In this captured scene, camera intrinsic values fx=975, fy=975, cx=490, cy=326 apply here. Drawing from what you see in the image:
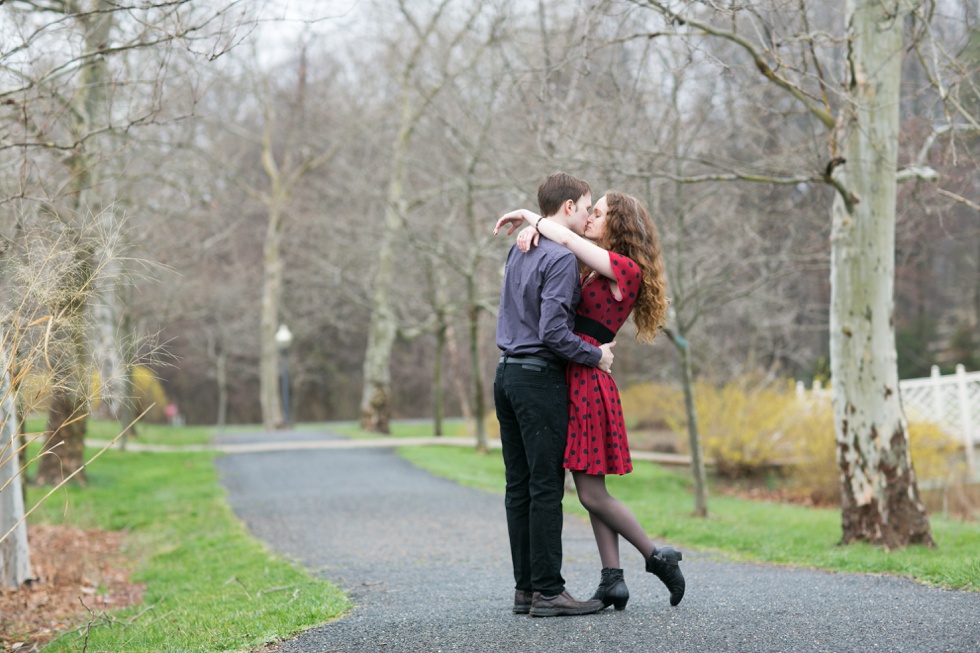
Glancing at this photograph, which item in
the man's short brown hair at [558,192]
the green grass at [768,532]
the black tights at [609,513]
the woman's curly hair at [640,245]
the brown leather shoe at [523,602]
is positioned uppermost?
the man's short brown hair at [558,192]

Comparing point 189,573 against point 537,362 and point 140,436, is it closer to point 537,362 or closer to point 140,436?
point 537,362

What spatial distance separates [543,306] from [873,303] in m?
4.62

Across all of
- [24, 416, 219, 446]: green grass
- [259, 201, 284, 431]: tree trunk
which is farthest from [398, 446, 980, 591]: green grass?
[259, 201, 284, 431]: tree trunk

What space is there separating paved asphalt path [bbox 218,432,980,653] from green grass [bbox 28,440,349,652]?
0.86 ft

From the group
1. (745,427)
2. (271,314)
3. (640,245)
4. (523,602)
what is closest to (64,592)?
(523,602)

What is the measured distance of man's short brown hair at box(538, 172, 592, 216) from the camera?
14.6ft

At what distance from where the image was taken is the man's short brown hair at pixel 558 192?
4465 mm

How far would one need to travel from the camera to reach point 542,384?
4.35 m

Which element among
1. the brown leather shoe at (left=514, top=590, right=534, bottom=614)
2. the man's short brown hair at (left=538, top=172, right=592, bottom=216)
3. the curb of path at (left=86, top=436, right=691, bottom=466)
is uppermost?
the man's short brown hair at (left=538, top=172, right=592, bottom=216)

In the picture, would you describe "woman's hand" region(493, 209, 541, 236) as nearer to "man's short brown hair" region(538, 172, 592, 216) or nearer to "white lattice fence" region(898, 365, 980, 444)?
"man's short brown hair" region(538, 172, 592, 216)

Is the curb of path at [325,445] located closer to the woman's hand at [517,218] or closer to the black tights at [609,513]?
the black tights at [609,513]

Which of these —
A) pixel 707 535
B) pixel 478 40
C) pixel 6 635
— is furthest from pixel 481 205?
pixel 6 635

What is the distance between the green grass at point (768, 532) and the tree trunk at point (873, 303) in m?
0.38

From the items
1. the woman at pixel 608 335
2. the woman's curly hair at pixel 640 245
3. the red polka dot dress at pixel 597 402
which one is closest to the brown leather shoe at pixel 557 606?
the woman at pixel 608 335
